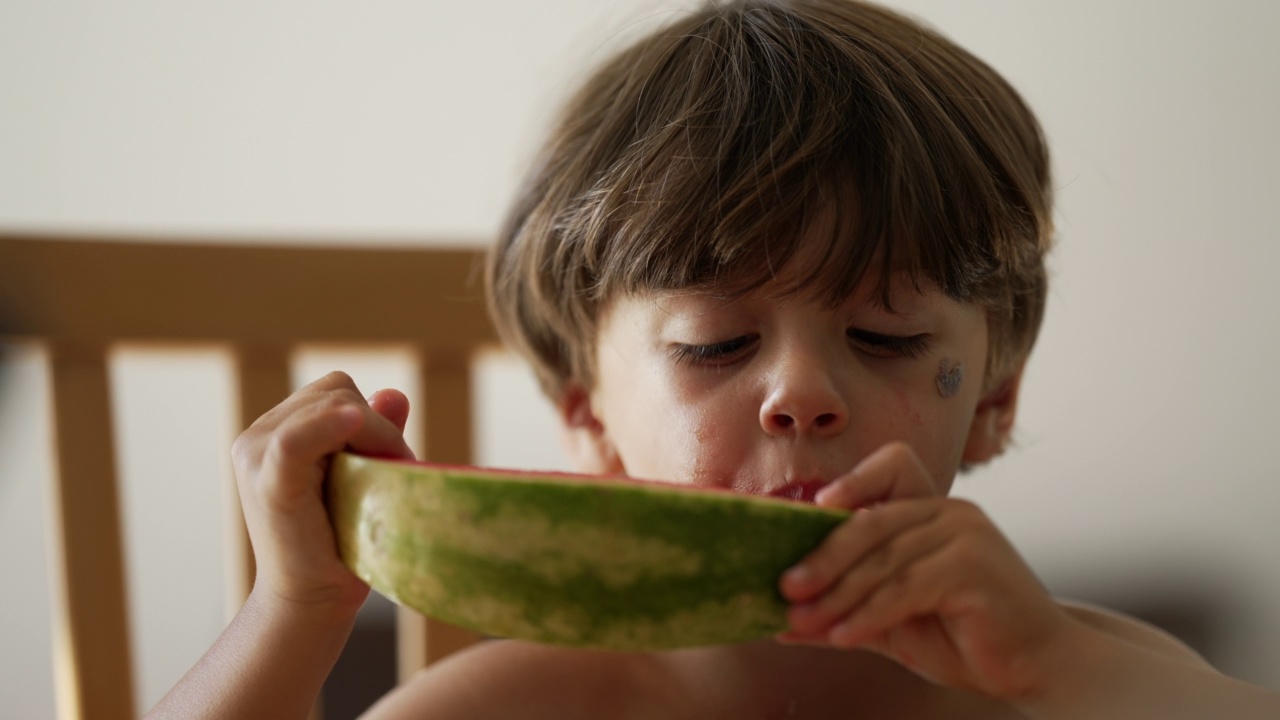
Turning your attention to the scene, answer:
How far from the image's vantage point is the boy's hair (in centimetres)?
96

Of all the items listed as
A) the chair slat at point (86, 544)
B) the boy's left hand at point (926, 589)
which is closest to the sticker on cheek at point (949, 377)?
the boy's left hand at point (926, 589)

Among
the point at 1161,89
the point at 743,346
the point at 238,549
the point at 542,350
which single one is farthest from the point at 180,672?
the point at 1161,89

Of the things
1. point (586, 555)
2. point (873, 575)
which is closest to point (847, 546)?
point (873, 575)

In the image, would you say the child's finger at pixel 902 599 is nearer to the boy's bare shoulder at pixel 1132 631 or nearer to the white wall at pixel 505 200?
the boy's bare shoulder at pixel 1132 631

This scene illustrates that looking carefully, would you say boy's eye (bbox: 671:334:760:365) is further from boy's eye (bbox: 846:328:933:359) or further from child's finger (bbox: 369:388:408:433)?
child's finger (bbox: 369:388:408:433)

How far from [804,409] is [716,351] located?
122 mm

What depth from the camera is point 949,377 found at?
100 centimetres

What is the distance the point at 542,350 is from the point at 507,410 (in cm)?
125

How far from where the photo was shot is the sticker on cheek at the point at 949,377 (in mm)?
995

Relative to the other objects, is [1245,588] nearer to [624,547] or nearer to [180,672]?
[180,672]

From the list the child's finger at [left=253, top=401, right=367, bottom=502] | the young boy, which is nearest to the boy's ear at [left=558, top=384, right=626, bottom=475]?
the young boy

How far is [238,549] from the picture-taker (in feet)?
4.63

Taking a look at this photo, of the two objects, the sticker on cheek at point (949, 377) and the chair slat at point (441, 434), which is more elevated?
the sticker on cheek at point (949, 377)

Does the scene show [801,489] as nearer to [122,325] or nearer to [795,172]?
[795,172]
